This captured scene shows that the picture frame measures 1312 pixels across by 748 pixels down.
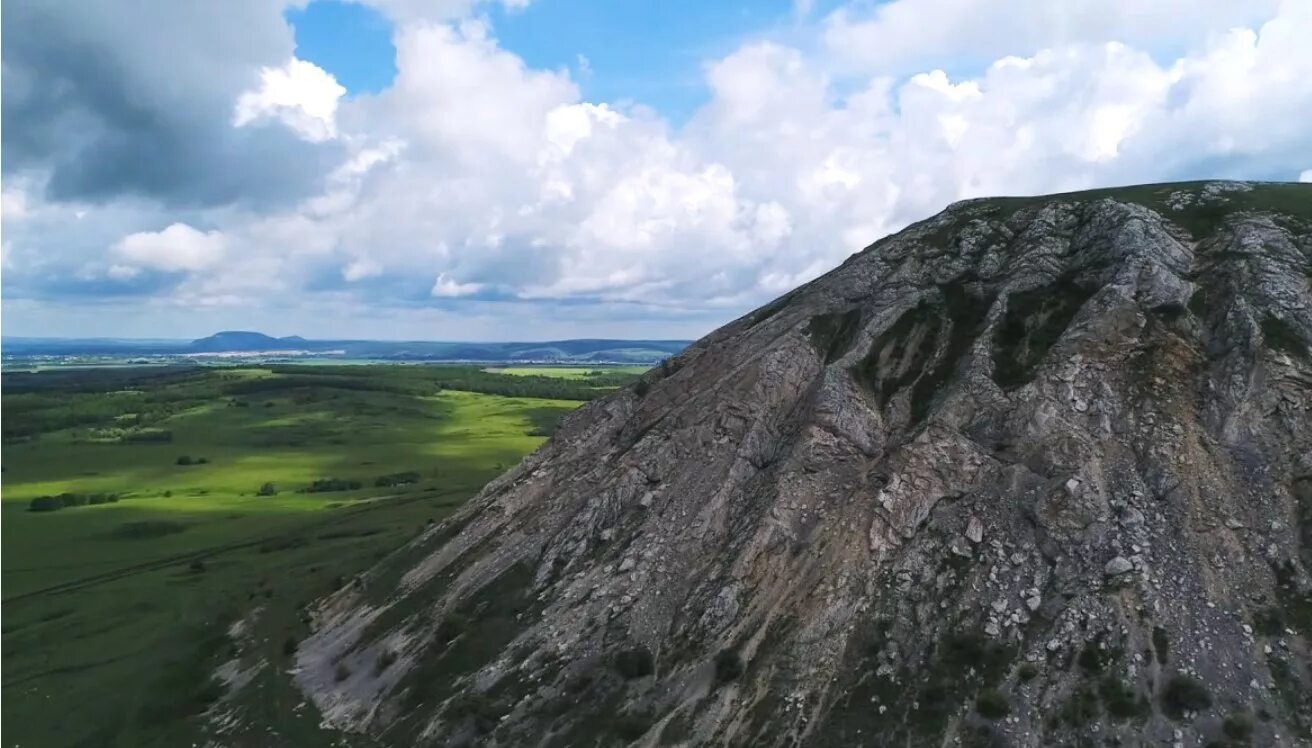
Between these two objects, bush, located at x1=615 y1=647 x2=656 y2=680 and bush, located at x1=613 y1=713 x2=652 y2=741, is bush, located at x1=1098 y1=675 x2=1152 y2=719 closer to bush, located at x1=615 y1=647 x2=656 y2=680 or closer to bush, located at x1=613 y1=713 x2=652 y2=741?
bush, located at x1=613 y1=713 x2=652 y2=741

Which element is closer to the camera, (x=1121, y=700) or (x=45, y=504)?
(x=1121, y=700)

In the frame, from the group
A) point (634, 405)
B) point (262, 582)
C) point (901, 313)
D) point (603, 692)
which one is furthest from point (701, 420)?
point (262, 582)

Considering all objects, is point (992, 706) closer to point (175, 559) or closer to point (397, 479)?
point (175, 559)

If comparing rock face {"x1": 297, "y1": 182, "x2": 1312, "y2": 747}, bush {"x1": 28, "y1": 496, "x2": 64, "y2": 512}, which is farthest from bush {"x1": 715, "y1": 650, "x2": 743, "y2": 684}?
bush {"x1": 28, "y1": 496, "x2": 64, "y2": 512}

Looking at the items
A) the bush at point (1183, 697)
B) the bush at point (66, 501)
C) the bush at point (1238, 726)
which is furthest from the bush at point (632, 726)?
the bush at point (66, 501)

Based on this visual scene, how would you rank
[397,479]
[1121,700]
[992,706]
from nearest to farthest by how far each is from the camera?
1. [1121,700]
2. [992,706]
3. [397,479]

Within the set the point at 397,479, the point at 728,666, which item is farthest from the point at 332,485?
the point at 728,666
